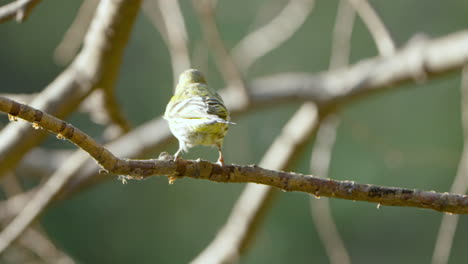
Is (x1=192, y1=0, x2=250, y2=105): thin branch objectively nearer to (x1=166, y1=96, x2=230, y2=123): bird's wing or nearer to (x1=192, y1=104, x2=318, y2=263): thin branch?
(x1=192, y1=104, x2=318, y2=263): thin branch

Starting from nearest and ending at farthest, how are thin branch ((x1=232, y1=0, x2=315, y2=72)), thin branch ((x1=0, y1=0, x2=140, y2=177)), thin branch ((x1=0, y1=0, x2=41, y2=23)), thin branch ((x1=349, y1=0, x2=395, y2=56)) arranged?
thin branch ((x1=0, y1=0, x2=41, y2=23)) < thin branch ((x1=0, y1=0, x2=140, y2=177)) < thin branch ((x1=349, y1=0, x2=395, y2=56)) < thin branch ((x1=232, y1=0, x2=315, y2=72))

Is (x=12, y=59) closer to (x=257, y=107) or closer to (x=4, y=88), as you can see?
(x=4, y=88)

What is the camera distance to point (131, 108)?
6234 mm

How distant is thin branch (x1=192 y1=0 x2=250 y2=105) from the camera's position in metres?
2.80

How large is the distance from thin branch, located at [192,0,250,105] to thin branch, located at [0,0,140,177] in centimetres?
59

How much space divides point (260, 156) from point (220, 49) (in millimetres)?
3198

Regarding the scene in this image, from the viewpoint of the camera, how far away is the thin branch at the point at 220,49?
280 cm

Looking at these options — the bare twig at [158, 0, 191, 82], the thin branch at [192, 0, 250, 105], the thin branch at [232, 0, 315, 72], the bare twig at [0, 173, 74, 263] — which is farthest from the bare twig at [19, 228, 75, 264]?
the thin branch at [232, 0, 315, 72]

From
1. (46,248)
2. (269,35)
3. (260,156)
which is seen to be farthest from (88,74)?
(260,156)

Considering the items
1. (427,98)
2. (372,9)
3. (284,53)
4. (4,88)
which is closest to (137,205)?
(4,88)

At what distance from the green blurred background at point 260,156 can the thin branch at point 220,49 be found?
2742 mm

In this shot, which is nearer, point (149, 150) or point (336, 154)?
point (149, 150)

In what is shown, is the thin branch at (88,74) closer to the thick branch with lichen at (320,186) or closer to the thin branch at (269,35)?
the thick branch with lichen at (320,186)

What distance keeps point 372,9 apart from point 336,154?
3688 mm
